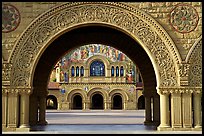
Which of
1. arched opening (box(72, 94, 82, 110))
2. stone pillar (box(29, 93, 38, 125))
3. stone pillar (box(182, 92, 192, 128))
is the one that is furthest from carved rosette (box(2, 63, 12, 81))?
arched opening (box(72, 94, 82, 110))

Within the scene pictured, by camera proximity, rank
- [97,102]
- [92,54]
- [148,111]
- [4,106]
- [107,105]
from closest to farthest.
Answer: [4,106] < [148,111] < [107,105] < [92,54] < [97,102]

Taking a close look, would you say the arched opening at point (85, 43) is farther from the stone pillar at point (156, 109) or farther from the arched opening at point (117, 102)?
the arched opening at point (117, 102)

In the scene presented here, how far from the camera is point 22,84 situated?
1102 centimetres

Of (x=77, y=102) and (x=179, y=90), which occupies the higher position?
(x=179, y=90)

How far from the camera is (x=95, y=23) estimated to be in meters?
11.2

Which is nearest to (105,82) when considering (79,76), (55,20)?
(79,76)

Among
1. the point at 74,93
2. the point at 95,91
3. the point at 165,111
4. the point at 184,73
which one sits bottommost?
the point at 74,93

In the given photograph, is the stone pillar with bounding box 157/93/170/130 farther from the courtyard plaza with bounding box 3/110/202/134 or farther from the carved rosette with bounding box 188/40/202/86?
the carved rosette with bounding box 188/40/202/86

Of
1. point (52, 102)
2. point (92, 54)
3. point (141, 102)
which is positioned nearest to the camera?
point (92, 54)

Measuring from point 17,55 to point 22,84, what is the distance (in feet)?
3.05

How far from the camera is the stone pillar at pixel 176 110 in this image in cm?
1090

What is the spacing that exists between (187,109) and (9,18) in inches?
247

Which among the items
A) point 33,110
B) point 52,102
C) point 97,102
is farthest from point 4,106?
point 52,102

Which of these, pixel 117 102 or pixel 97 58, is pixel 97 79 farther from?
pixel 117 102
